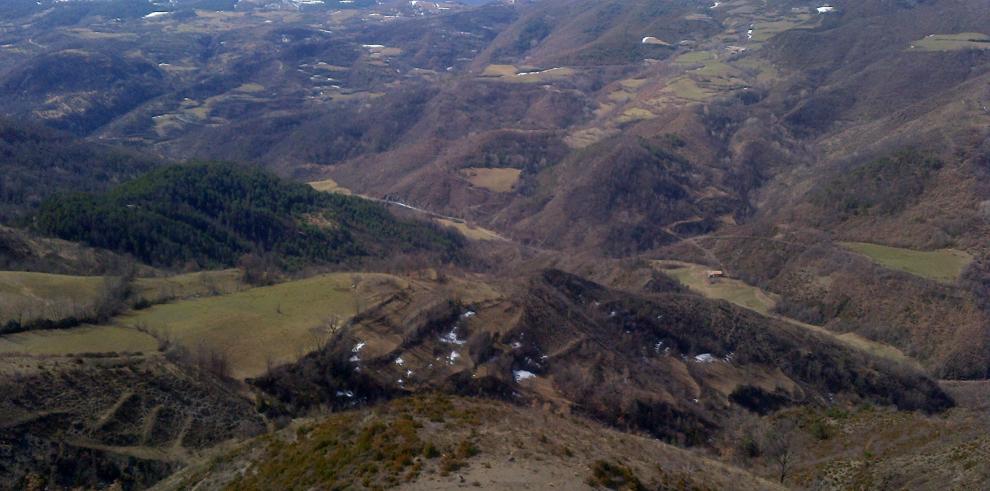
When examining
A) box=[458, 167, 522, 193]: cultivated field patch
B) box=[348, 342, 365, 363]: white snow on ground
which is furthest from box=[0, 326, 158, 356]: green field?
box=[458, 167, 522, 193]: cultivated field patch

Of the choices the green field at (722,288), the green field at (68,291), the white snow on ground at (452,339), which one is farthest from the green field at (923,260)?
the green field at (68,291)

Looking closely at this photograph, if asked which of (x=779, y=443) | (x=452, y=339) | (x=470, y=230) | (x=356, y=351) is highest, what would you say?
(x=356, y=351)

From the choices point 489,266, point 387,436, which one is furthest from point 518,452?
point 489,266

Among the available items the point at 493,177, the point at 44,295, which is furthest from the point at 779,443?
the point at 493,177

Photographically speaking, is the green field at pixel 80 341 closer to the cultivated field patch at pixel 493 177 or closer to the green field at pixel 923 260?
the green field at pixel 923 260

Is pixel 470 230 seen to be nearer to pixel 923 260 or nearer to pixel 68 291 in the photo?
pixel 923 260

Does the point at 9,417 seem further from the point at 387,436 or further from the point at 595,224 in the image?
the point at 595,224
